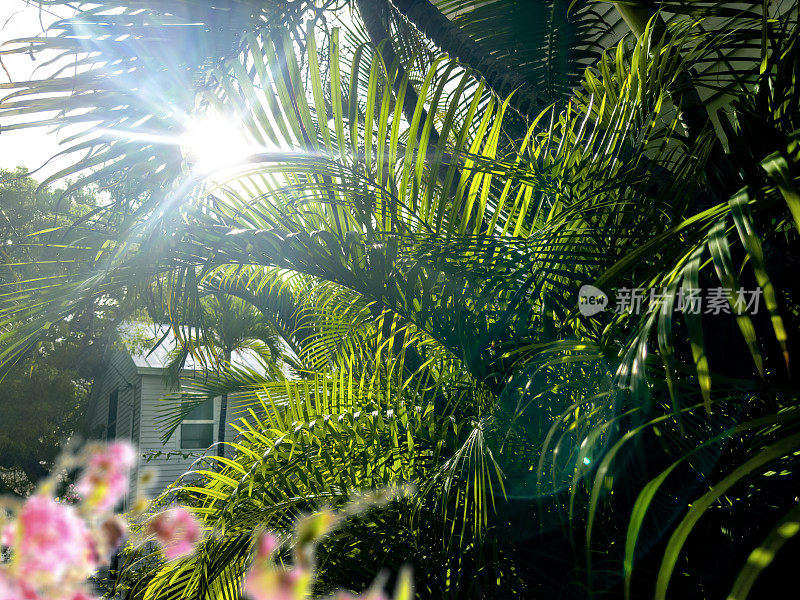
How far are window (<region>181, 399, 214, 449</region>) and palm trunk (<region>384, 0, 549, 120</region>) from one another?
10.3 metres

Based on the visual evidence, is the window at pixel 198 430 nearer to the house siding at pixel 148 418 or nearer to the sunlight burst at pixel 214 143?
the house siding at pixel 148 418

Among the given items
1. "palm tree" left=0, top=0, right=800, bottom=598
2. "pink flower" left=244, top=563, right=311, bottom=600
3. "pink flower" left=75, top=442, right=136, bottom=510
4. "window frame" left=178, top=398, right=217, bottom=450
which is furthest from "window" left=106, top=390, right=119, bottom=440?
"pink flower" left=244, top=563, right=311, bottom=600

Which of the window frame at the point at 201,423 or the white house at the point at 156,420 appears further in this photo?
the window frame at the point at 201,423

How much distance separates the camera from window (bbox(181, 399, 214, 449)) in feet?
40.0

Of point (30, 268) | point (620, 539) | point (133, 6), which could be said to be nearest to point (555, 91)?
point (133, 6)

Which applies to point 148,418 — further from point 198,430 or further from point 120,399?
point 120,399

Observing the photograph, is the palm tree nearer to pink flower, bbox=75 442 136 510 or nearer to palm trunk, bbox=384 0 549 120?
pink flower, bbox=75 442 136 510

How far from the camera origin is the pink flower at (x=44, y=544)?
0.33 metres

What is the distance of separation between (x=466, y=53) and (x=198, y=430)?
35.0ft

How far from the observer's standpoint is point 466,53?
3285 millimetres

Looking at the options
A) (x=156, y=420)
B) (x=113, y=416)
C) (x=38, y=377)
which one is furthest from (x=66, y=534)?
(x=113, y=416)

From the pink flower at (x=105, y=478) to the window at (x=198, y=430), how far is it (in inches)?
489

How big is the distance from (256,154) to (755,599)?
1687mm

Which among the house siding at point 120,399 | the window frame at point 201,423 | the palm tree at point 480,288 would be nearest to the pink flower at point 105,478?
the palm tree at point 480,288
